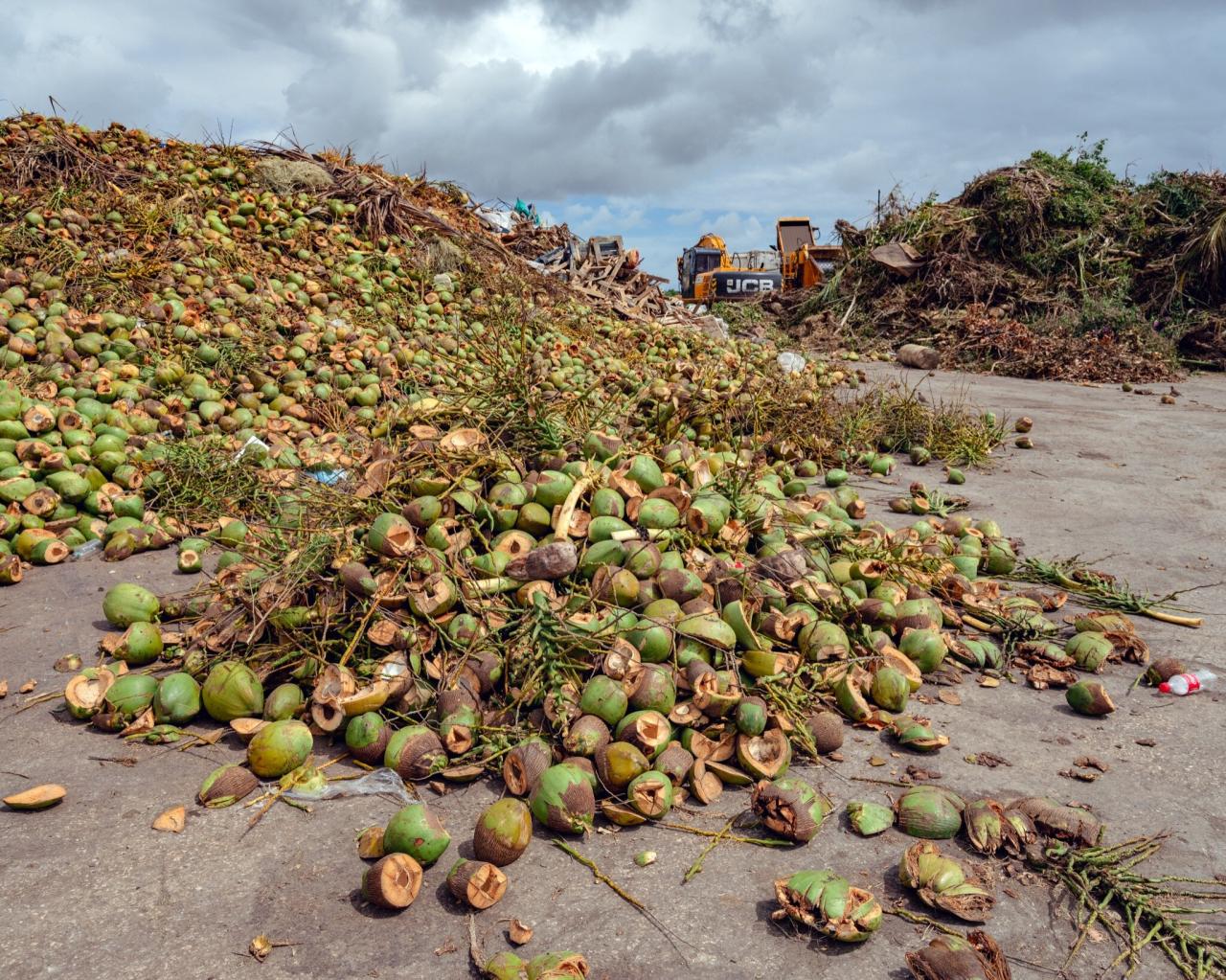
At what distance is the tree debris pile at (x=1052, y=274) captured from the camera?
13.5 m

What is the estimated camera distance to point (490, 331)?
25.9 feet

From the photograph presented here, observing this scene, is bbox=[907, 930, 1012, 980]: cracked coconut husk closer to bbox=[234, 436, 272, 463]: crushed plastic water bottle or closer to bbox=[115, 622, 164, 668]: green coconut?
bbox=[115, 622, 164, 668]: green coconut

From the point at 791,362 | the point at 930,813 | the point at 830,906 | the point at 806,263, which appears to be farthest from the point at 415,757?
the point at 806,263

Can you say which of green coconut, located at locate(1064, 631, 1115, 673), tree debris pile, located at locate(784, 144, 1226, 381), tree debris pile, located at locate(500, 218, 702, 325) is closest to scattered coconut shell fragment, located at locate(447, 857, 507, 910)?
green coconut, located at locate(1064, 631, 1115, 673)

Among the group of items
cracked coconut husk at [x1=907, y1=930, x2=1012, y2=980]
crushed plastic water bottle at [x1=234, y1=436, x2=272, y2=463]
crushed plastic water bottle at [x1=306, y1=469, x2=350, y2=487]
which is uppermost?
crushed plastic water bottle at [x1=234, y1=436, x2=272, y2=463]

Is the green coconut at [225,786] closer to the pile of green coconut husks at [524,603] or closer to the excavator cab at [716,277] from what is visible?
the pile of green coconut husks at [524,603]

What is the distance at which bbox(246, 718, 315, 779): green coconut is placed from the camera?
2723mm

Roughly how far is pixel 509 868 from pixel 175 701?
1.42m

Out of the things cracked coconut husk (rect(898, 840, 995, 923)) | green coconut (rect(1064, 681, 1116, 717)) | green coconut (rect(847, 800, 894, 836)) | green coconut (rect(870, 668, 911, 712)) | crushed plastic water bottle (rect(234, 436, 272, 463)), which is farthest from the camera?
crushed plastic water bottle (rect(234, 436, 272, 463))

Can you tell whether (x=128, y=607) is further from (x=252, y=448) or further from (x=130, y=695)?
(x=252, y=448)

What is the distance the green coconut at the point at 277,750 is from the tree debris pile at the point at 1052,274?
12.5 meters

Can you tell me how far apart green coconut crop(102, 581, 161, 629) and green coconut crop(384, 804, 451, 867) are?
6.51 ft

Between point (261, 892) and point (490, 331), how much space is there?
6194 millimetres

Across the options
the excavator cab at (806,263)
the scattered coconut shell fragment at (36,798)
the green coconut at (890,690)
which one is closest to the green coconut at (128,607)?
the scattered coconut shell fragment at (36,798)
